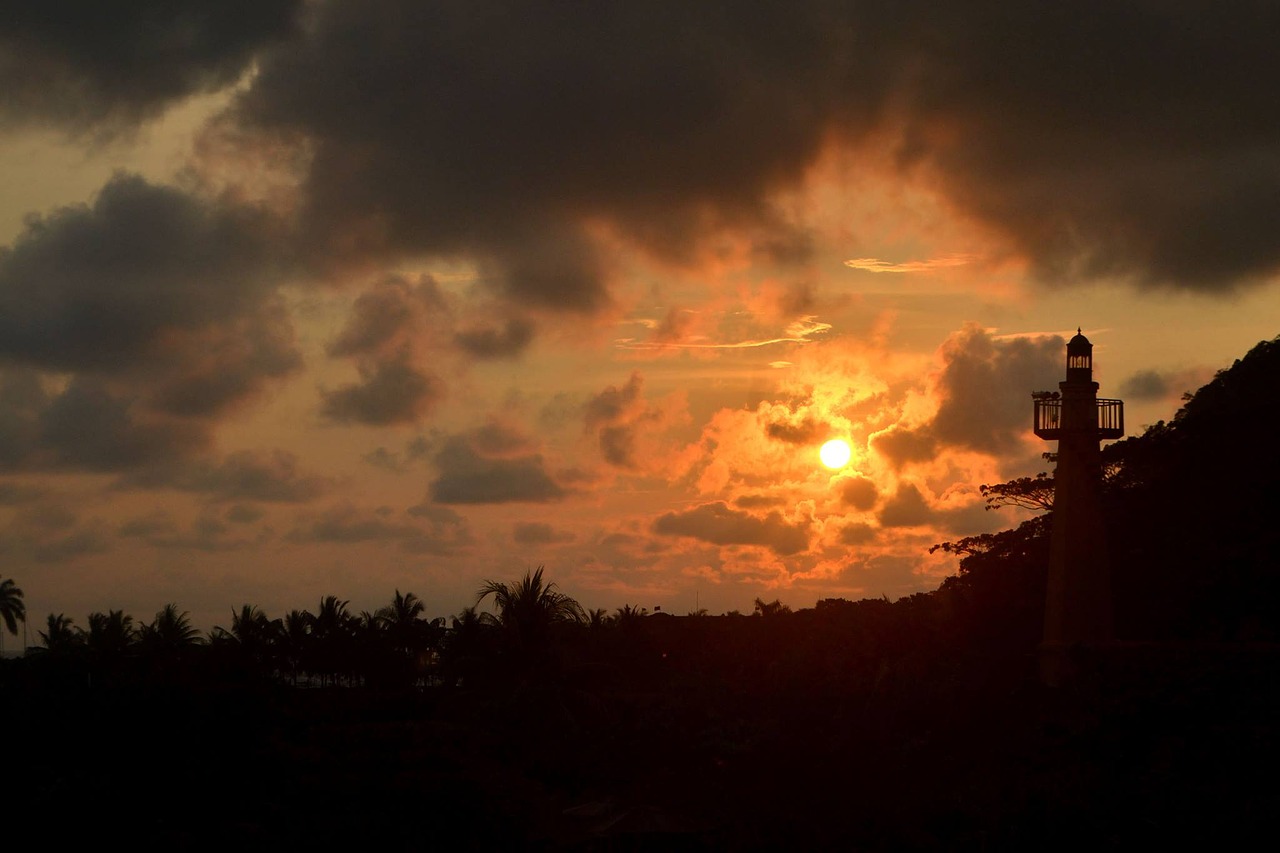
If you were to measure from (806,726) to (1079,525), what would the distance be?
40.3ft

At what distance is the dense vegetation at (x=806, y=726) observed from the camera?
27.4 m

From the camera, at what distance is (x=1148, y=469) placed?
38.4m

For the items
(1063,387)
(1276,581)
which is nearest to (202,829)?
(1063,387)

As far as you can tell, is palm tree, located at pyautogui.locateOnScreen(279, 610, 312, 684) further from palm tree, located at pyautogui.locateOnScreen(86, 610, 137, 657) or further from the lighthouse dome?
the lighthouse dome

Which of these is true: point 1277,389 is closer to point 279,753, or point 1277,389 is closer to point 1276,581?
point 1276,581

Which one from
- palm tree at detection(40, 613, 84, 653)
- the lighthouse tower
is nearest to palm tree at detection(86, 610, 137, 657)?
palm tree at detection(40, 613, 84, 653)

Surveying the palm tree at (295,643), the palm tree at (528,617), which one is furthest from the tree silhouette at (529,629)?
the palm tree at (295,643)

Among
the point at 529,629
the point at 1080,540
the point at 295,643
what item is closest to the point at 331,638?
the point at 295,643

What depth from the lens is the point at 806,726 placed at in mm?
Answer: 40281

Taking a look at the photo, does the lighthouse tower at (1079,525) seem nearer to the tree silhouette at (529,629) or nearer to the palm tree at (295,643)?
the tree silhouette at (529,629)

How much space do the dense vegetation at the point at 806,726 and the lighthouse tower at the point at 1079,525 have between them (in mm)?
1006

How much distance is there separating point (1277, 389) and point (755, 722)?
60.8ft

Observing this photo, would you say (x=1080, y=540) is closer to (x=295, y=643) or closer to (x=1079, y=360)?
(x=1079, y=360)

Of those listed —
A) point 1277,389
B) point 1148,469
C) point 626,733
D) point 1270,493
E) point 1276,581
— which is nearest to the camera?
point 1276,581
